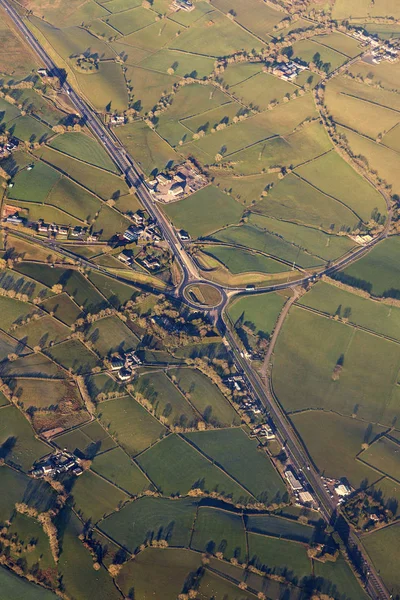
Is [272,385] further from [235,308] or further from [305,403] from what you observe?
[235,308]

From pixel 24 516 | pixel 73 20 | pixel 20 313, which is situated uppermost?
pixel 73 20

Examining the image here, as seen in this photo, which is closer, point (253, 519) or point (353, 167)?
point (253, 519)

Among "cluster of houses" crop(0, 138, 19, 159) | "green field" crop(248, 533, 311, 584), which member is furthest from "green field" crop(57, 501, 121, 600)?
"cluster of houses" crop(0, 138, 19, 159)

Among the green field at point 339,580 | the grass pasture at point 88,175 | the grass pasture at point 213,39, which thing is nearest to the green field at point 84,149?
the grass pasture at point 88,175

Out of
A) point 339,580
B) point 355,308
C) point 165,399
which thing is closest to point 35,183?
point 165,399

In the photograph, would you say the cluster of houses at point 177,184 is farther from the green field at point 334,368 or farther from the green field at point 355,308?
the green field at point 334,368

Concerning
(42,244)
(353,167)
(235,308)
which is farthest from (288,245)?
(42,244)
